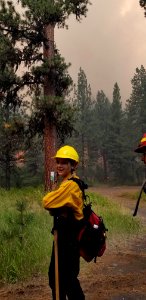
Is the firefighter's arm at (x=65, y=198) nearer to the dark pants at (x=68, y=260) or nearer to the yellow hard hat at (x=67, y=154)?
the dark pants at (x=68, y=260)

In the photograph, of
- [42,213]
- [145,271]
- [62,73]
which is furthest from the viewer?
[62,73]

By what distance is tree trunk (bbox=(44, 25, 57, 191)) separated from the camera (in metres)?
17.3

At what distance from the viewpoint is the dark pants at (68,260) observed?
14.1ft

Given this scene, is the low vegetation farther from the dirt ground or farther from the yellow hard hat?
the yellow hard hat

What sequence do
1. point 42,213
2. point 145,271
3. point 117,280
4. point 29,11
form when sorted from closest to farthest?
point 117,280
point 145,271
point 42,213
point 29,11

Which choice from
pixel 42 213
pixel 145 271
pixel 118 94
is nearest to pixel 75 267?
pixel 145 271

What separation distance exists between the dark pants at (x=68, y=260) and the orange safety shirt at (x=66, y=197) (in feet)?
0.69

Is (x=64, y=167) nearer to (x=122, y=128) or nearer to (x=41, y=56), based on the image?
(x=41, y=56)

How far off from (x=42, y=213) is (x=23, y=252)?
395 cm

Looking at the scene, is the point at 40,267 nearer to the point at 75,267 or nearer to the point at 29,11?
the point at 75,267

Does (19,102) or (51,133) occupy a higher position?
(19,102)

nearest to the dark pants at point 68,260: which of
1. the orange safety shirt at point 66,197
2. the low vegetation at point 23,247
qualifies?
the orange safety shirt at point 66,197

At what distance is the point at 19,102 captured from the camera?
18.9 m

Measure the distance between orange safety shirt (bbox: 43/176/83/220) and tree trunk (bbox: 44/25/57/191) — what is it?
12.9 meters
